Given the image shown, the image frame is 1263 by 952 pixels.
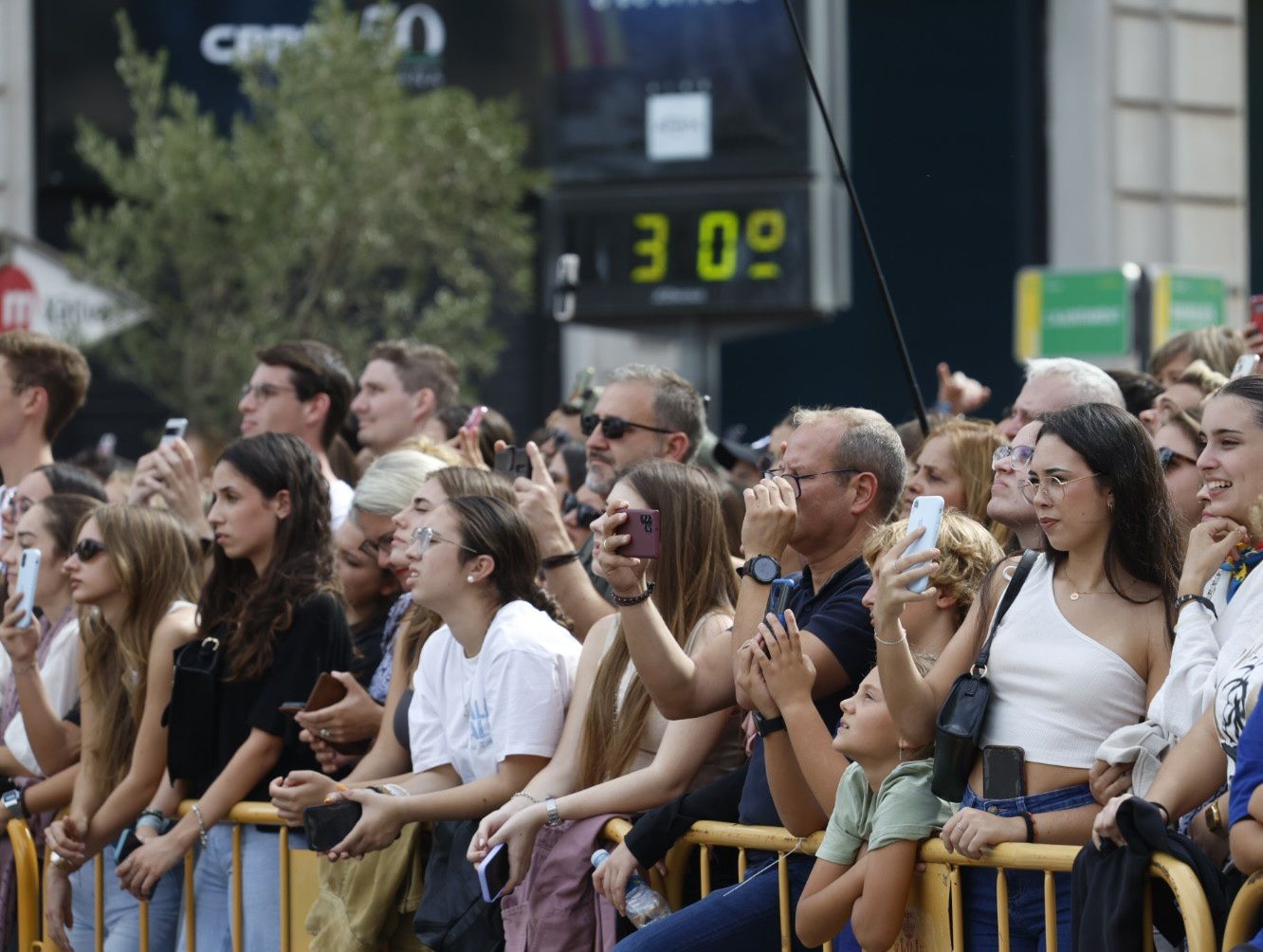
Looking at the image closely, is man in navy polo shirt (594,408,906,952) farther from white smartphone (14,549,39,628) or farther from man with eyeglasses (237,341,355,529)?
man with eyeglasses (237,341,355,529)

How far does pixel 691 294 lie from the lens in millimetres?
12672

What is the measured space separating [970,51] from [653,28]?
5.69m

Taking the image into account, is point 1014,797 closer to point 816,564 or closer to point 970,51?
point 816,564

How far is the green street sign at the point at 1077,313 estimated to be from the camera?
10.5 metres

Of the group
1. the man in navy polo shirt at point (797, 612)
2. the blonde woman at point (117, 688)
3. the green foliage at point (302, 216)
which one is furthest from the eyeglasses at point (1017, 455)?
the green foliage at point (302, 216)

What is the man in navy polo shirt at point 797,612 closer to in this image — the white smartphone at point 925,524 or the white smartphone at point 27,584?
the white smartphone at point 925,524

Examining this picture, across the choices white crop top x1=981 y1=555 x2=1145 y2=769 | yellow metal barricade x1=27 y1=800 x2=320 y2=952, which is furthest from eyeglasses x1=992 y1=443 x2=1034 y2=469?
yellow metal barricade x1=27 y1=800 x2=320 y2=952

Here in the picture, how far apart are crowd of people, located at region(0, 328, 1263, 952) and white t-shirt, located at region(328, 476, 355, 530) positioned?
1 centimetres

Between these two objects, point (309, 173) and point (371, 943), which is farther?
point (309, 173)

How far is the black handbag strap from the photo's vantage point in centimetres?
460

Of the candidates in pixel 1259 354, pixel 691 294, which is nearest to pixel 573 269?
pixel 691 294

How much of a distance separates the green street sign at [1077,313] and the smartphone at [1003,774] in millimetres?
6219

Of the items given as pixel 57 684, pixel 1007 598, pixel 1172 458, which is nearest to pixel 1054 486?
pixel 1007 598

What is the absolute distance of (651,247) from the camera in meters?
12.7
